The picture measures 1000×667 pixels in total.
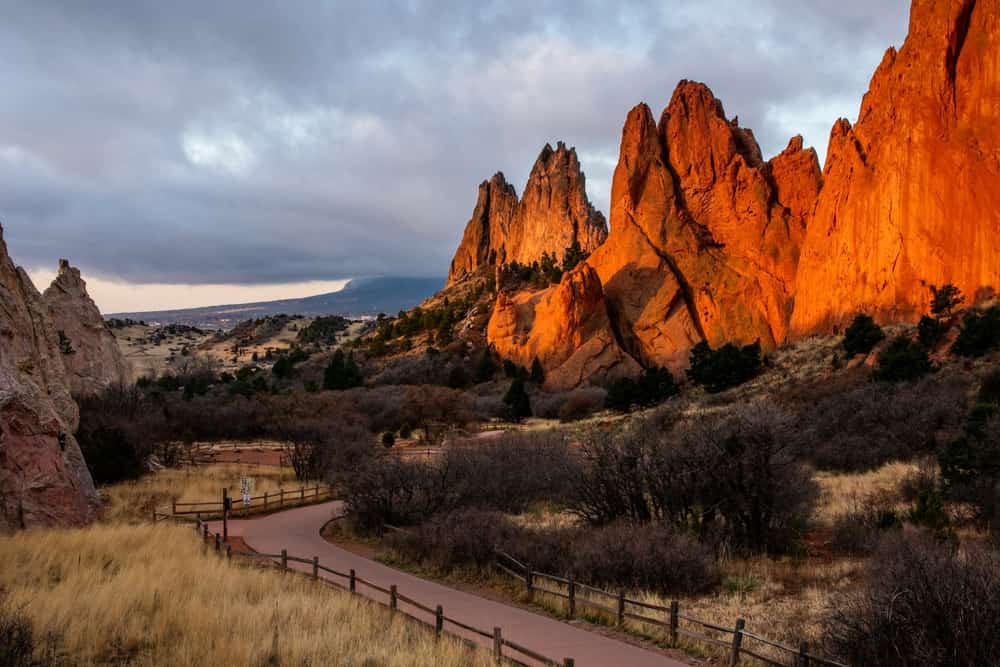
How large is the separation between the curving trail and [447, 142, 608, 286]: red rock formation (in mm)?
93297

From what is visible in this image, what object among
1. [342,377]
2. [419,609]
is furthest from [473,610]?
[342,377]

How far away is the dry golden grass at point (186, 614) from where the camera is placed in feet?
27.0

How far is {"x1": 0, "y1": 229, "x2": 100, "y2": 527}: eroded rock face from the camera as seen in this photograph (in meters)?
15.6

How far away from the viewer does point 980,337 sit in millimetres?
34750

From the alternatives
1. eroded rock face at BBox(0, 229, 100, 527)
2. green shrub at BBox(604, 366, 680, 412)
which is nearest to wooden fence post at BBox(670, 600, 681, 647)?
eroded rock face at BBox(0, 229, 100, 527)

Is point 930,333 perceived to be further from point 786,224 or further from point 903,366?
point 786,224

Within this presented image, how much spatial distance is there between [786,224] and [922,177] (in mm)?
17596

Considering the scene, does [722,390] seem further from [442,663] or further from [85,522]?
[442,663]

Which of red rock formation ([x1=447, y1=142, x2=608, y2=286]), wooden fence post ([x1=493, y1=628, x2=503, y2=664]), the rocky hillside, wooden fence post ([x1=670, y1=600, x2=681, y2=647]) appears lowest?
wooden fence post ([x1=670, y1=600, x2=681, y2=647])

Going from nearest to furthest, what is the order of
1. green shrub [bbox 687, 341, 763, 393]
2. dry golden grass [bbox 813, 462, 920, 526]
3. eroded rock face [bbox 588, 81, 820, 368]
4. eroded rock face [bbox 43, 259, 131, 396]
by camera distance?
dry golden grass [bbox 813, 462, 920, 526] < eroded rock face [bbox 43, 259, 131, 396] < green shrub [bbox 687, 341, 763, 393] < eroded rock face [bbox 588, 81, 820, 368]

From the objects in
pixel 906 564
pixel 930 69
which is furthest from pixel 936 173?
pixel 906 564

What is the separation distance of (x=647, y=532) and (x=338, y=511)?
49.1ft

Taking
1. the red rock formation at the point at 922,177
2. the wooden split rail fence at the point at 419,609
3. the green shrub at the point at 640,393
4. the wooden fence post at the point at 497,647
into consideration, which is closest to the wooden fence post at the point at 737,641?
the wooden split rail fence at the point at 419,609

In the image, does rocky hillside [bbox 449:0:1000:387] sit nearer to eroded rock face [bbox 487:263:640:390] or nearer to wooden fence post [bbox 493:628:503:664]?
eroded rock face [bbox 487:263:640:390]
